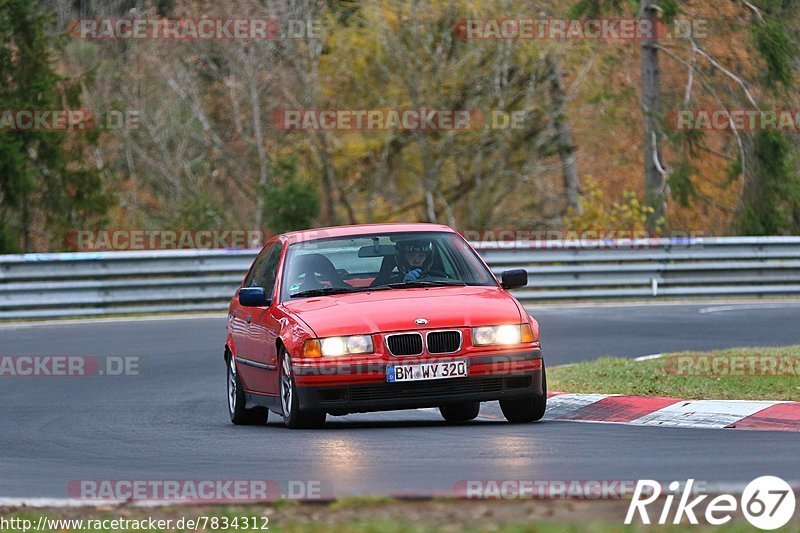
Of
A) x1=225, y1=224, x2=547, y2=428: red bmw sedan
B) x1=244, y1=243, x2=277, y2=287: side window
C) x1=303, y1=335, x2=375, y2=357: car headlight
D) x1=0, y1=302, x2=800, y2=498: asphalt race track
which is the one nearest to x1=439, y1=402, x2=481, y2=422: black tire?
x1=225, y1=224, x2=547, y2=428: red bmw sedan

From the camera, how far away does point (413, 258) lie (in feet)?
39.6

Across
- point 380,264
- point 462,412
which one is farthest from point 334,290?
point 462,412

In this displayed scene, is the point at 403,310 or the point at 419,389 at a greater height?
the point at 403,310

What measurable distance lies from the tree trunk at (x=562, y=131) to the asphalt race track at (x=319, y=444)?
67.1ft

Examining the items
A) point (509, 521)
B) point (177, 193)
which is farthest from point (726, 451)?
point (177, 193)

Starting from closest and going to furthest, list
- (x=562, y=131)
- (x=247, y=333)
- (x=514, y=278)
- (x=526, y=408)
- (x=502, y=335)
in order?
(x=502, y=335) → (x=526, y=408) → (x=514, y=278) → (x=247, y=333) → (x=562, y=131)

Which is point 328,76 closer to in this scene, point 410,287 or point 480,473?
point 410,287

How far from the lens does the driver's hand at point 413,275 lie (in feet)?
39.0

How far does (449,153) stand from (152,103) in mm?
9958

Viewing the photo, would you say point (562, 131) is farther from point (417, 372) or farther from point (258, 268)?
point (417, 372)

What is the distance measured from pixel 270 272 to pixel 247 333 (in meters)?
0.52

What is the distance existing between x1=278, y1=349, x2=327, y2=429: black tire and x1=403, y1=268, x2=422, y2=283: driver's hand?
1.17 metres

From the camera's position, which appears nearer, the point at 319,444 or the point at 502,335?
the point at 319,444

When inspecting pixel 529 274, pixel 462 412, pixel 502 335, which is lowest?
pixel 529 274
